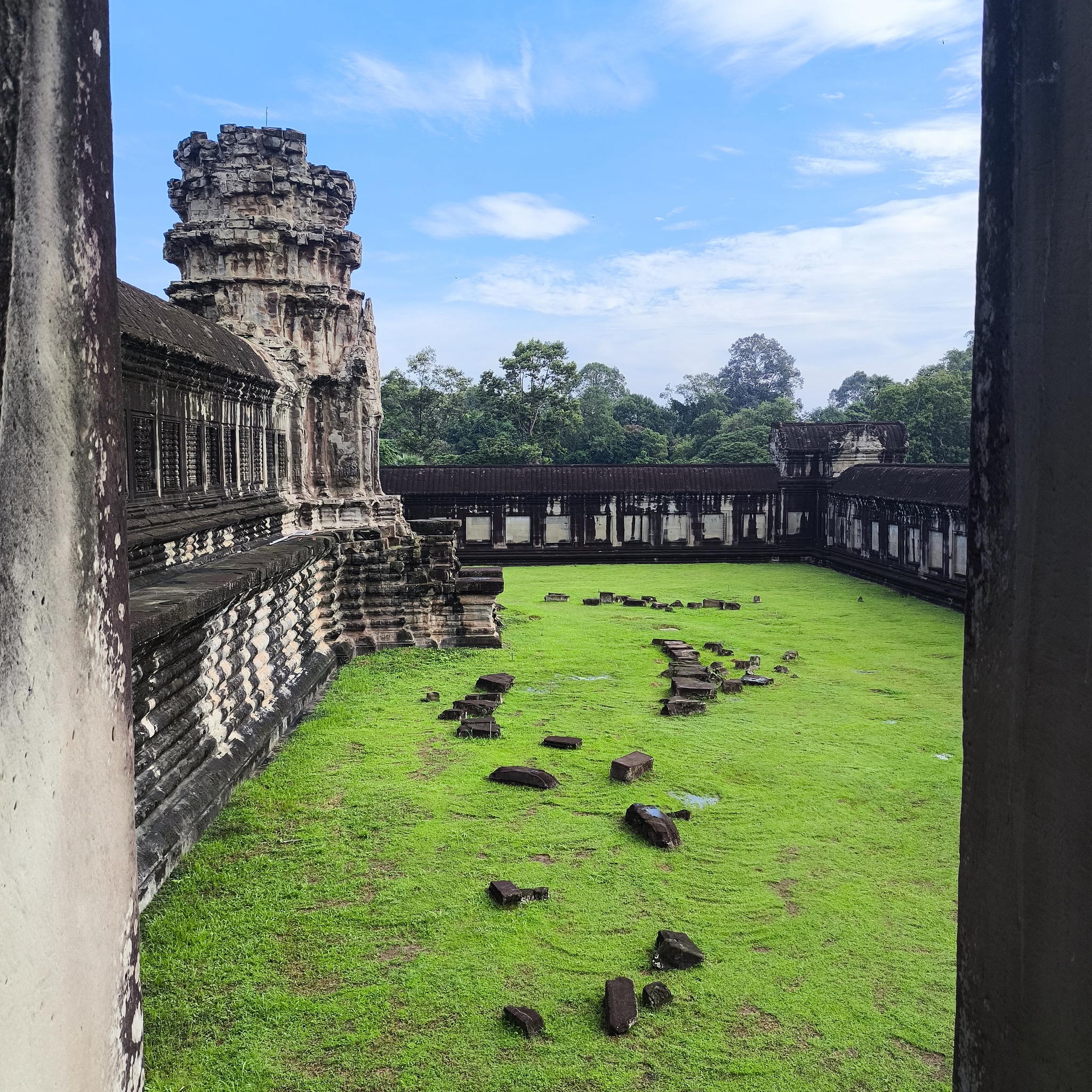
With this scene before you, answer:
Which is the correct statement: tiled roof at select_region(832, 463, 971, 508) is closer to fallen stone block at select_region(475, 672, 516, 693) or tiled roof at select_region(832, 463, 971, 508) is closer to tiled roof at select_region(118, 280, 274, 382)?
fallen stone block at select_region(475, 672, 516, 693)

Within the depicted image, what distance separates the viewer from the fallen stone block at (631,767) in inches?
272

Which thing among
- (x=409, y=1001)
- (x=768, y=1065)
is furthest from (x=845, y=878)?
(x=409, y=1001)

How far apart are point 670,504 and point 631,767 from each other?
1802 cm

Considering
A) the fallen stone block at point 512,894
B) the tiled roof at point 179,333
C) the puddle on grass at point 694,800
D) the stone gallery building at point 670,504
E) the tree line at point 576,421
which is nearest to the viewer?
the fallen stone block at point 512,894

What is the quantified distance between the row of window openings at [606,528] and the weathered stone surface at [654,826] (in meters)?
18.0

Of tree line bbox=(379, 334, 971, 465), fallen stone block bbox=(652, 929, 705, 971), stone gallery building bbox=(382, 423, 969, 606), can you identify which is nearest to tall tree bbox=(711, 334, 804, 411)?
tree line bbox=(379, 334, 971, 465)

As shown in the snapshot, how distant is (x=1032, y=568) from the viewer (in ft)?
5.50

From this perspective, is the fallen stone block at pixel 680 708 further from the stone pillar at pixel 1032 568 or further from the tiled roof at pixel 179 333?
the stone pillar at pixel 1032 568

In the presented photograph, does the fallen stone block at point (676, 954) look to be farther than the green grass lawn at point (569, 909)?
Yes

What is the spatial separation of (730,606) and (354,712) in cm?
927

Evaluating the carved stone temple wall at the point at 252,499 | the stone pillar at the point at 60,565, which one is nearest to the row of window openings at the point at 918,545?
the carved stone temple wall at the point at 252,499

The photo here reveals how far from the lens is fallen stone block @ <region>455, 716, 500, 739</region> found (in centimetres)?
814

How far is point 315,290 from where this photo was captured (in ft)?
41.2

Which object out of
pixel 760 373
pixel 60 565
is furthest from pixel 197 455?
pixel 760 373
